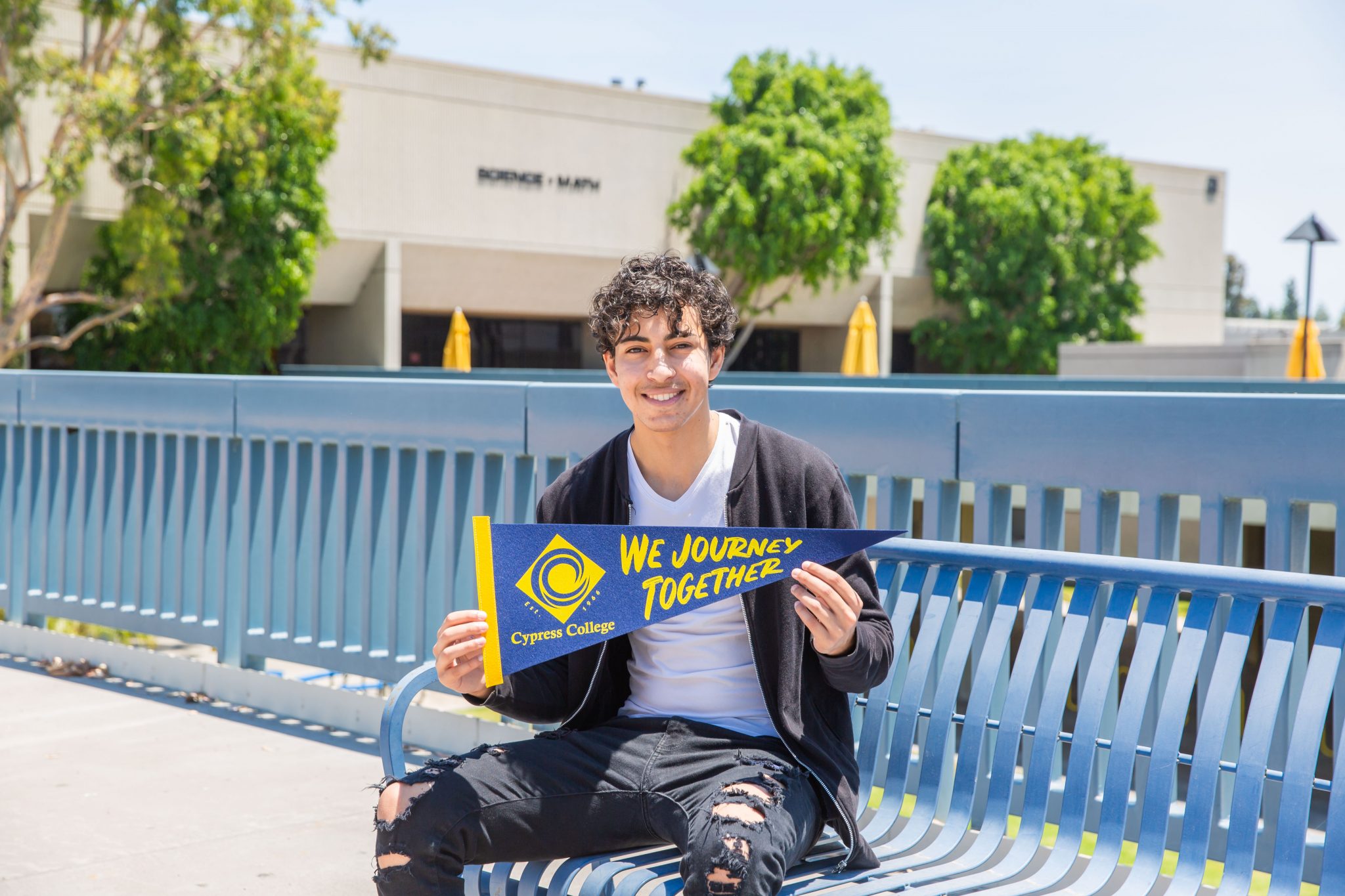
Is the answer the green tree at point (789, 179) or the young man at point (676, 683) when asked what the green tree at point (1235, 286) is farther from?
the young man at point (676, 683)

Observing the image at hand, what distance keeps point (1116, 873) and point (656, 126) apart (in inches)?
1502

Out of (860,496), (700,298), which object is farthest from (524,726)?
(700,298)

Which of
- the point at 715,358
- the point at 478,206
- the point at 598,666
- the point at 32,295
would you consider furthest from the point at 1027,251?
the point at 598,666

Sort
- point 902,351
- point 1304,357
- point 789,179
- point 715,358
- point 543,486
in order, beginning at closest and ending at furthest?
point 715,358
point 543,486
point 1304,357
point 789,179
point 902,351

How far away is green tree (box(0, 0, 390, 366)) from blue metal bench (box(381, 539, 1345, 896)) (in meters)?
20.5

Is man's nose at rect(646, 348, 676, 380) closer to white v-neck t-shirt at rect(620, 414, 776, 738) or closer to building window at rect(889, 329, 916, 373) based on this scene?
white v-neck t-shirt at rect(620, 414, 776, 738)

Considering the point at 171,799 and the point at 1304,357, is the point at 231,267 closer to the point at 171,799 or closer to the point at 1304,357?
the point at 1304,357

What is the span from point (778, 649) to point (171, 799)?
275 cm

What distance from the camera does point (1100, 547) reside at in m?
3.71

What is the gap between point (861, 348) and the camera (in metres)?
17.0

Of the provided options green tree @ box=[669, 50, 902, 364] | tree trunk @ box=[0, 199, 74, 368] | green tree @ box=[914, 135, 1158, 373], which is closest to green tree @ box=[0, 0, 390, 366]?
tree trunk @ box=[0, 199, 74, 368]

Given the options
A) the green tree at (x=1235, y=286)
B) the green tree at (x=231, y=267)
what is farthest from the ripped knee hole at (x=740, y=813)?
the green tree at (x=1235, y=286)

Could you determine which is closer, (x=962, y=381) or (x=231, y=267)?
(x=962, y=381)

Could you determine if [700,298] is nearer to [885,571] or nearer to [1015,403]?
[885,571]
